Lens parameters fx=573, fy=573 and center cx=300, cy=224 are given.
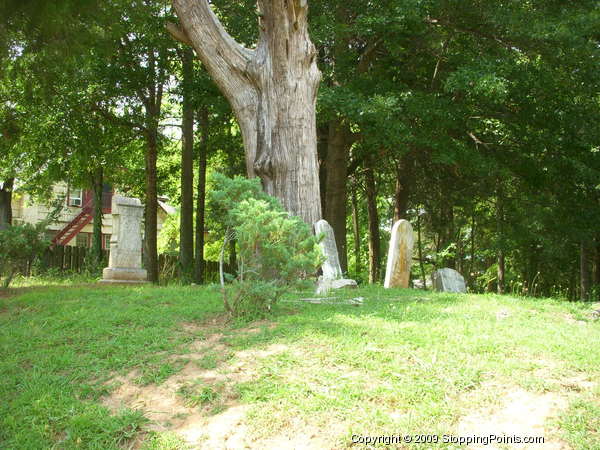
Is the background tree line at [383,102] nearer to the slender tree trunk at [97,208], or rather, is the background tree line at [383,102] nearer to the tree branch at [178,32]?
the slender tree trunk at [97,208]

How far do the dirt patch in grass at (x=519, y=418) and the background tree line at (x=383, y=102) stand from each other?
9.50 m

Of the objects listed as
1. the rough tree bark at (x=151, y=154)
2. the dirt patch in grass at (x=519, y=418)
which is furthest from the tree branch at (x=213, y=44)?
the dirt patch in grass at (x=519, y=418)

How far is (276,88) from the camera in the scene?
10.6m

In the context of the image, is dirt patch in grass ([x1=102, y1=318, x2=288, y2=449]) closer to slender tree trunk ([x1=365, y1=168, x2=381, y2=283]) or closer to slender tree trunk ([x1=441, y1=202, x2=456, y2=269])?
slender tree trunk ([x1=441, y1=202, x2=456, y2=269])

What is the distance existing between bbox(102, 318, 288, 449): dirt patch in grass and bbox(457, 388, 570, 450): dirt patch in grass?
5.31 ft

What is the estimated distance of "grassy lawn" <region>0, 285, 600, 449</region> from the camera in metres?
4.07

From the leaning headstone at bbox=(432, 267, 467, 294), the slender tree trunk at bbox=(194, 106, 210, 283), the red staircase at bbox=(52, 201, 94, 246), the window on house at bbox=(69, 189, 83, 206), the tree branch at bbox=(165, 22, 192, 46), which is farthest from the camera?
the window on house at bbox=(69, 189, 83, 206)

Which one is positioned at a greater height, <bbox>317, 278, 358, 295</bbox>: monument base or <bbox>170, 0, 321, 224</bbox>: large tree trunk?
Answer: <bbox>170, 0, 321, 224</bbox>: large tree trunk

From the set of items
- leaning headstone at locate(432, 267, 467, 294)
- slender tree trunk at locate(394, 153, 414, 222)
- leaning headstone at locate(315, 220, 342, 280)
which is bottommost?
leaning headstone at locate(432, 267, 467, 294)

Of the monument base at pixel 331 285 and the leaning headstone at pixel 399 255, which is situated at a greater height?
the leaning headstone at pixel 399 255

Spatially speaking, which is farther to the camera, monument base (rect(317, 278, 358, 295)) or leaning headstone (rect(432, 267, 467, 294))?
leaning headstone (rect(432, 267, 467, 294))

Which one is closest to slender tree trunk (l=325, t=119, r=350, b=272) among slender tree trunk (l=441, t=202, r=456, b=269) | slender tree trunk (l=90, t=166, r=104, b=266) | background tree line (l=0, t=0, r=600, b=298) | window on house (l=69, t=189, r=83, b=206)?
background tree line (l=0, t=0, r=600, b=298)

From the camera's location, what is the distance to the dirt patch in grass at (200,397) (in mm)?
4199

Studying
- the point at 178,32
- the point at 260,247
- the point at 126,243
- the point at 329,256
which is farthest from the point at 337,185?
the point at 260,247
